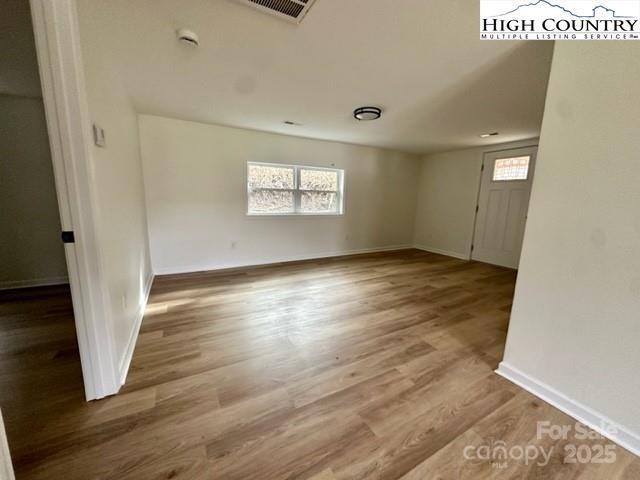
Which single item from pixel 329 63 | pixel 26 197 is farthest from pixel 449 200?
pixel 26 197

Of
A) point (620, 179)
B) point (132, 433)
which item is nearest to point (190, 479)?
point (132, 433)

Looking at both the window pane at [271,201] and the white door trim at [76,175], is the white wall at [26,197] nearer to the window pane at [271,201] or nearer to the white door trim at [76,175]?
the white door trim at [76,175]

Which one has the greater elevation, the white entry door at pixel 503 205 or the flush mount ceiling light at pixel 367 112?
the flush mount ceiling light at pixel 367 112

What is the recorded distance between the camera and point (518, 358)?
1.65 meters

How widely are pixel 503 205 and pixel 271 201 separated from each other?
4.12 m

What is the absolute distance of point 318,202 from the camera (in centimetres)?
464

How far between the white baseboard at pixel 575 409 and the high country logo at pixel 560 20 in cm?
190

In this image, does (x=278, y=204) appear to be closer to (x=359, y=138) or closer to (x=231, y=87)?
(x=359, y=138)

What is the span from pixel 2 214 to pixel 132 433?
3.38m

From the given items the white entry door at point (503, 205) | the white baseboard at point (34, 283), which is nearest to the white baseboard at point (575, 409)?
the white entry door at point (503, 205)

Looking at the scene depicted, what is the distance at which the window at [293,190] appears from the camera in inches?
160

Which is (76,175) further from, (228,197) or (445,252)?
(445,252)

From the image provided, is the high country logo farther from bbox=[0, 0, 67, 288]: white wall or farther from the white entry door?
bbox=[0, 0, 67, 288]: white wall

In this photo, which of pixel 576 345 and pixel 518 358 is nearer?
pixel 576 345
